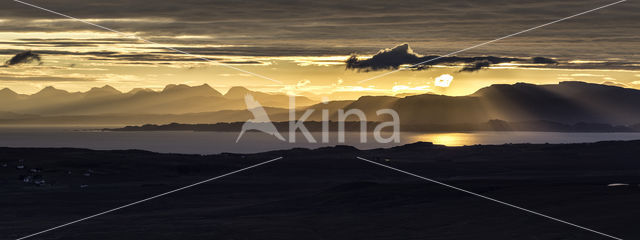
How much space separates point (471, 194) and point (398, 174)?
31220 millimetres

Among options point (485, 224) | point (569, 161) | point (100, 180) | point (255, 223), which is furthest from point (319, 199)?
point (569, 161)

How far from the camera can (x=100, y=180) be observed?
2566 inches

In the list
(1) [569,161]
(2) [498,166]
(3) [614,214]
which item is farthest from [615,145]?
(3) [614,214]

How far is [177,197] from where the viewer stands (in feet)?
165

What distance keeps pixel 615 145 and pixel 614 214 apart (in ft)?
234

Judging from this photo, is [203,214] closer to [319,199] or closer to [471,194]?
[319,199]

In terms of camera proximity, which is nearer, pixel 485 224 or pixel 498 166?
pixel 485 224

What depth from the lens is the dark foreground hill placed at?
97.9 ft

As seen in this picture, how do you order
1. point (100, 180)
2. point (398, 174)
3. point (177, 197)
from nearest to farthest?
1. point (177, 197)
2. point (100, 180)
3. point (398, 174)

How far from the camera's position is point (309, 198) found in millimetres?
46406

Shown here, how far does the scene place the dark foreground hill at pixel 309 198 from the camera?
97.9 ft

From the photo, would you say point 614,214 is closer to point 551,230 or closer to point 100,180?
point 551,230

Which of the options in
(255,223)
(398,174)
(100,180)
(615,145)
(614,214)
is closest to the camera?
(614,214)

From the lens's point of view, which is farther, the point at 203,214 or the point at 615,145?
the point at 615,145
